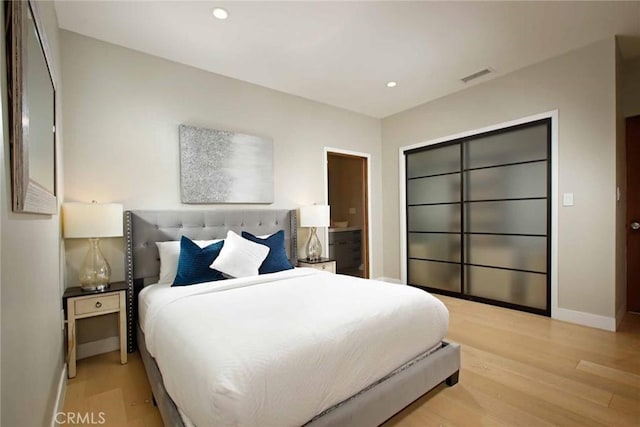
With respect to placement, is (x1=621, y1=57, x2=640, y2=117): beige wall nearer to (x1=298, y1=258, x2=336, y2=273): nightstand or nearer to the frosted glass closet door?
the frosted glass closet door

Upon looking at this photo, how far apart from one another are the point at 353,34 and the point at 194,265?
2.37 metres

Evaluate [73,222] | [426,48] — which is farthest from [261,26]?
[73,222]

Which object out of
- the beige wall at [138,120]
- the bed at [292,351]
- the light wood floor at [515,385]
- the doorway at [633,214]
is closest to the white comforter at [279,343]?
the bed at [292,351]

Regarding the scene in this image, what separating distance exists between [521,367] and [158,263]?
3076 mm

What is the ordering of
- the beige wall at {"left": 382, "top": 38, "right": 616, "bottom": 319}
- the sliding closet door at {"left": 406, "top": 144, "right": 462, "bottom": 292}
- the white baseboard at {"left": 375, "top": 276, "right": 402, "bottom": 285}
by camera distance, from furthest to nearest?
1. the white baseboard at {"left": 375, "top": 276, "right": 402, "bottom": 285}
2. the sliding closet door at {"left": 406, "top": 144, "right": 462, "bottom": 292}
3. the beige wall at {"left": 382, "top": 38, "right": 616, "bottom": 319}

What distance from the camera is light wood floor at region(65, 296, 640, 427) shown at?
1692 mm

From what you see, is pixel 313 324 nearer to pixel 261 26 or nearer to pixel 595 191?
pixel 261 26

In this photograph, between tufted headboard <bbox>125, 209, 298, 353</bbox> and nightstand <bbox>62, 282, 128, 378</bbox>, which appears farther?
tufted headboard <bbox>125, 209, 298, 353</bbox>

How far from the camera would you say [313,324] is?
145cm

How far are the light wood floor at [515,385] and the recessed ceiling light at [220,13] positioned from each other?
9.04 ft

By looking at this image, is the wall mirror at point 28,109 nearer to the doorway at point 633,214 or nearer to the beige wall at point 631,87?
the beige wall at point 631,87

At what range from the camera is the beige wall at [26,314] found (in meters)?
0.90

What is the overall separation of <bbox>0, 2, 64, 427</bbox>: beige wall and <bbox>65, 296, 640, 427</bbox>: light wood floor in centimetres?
47

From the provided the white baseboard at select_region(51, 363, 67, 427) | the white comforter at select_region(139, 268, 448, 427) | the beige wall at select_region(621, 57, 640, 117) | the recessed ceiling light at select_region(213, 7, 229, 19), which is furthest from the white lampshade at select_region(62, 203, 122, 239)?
the beige wall at select_region(621, 57, 640, 117)
